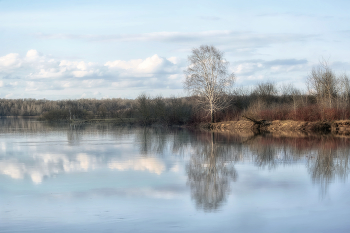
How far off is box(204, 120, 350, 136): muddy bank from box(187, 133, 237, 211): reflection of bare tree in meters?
12.4

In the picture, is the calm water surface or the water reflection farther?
the water reflection

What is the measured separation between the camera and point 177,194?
702 cm

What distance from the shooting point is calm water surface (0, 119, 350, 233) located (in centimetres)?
526

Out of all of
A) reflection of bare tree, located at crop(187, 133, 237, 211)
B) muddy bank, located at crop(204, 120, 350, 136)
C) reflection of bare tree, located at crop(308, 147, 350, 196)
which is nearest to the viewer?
reflection of bare tree, located at crop(187, 133, 237, 211)

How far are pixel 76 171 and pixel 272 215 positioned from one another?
6099 millimetres

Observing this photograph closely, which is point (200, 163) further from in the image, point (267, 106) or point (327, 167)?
point (267, 106)

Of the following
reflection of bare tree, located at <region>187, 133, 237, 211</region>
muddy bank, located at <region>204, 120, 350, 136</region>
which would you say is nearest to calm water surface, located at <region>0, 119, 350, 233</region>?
reflection of bare tree, located at <region>187, 133, 237, 211</region>

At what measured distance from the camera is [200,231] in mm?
4875

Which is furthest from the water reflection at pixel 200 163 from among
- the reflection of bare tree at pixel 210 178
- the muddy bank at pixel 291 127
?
the muddy bank at pixel 291 127

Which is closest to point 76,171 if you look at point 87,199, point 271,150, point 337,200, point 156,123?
point 87,199

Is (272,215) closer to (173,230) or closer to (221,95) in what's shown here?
(173,230)

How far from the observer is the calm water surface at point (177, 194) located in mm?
5258

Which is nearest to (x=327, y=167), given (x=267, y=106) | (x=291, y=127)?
(x=291, y=127)

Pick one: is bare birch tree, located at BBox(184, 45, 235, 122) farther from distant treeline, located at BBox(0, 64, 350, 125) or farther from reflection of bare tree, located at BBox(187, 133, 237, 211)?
reflection of bare tree, located at BBox(187, 133, 237, 211)
